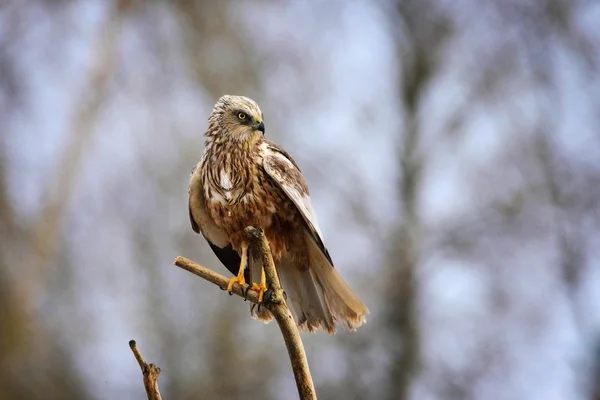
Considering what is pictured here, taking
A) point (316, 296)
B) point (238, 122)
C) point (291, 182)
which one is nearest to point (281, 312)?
point (316, 296)

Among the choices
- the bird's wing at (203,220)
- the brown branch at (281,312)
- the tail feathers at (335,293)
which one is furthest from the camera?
the bird's wing at (203,220)

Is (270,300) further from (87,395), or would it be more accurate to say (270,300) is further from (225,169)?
(87,395)

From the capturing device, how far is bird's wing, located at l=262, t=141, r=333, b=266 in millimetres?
4590

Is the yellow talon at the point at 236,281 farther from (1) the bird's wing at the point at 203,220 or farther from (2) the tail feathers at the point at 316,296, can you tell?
(1) the bird's wing at the point at 203,220

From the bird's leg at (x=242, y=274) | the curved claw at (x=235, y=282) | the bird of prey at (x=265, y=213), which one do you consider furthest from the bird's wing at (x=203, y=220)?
the curved claw at (x=235, y=282)

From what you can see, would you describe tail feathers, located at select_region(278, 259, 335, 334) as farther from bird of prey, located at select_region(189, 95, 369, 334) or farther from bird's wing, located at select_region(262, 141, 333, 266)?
bird's wing, located at select_region(262, 141, 333, 266)

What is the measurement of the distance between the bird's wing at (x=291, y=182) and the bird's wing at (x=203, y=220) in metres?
0.42

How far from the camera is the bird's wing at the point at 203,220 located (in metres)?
4.81

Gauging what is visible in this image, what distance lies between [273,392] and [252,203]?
8.40 m

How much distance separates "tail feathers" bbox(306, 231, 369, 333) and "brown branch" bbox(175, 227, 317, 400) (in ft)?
2.53

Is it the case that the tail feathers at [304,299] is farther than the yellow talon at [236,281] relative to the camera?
Yes

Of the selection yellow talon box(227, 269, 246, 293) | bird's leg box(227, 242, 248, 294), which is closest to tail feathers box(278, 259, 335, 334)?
bird's leg box(227, 242, 248, 294)

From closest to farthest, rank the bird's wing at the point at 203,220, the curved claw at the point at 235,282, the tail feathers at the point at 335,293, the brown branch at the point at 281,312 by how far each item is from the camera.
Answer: the brown branch at the point at 281,312 → the curved claw at the point at 235,282 → the tail feathers at the point at 335,293 → the bird's wing at the point at 203,220

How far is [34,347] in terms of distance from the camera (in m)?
12.2
